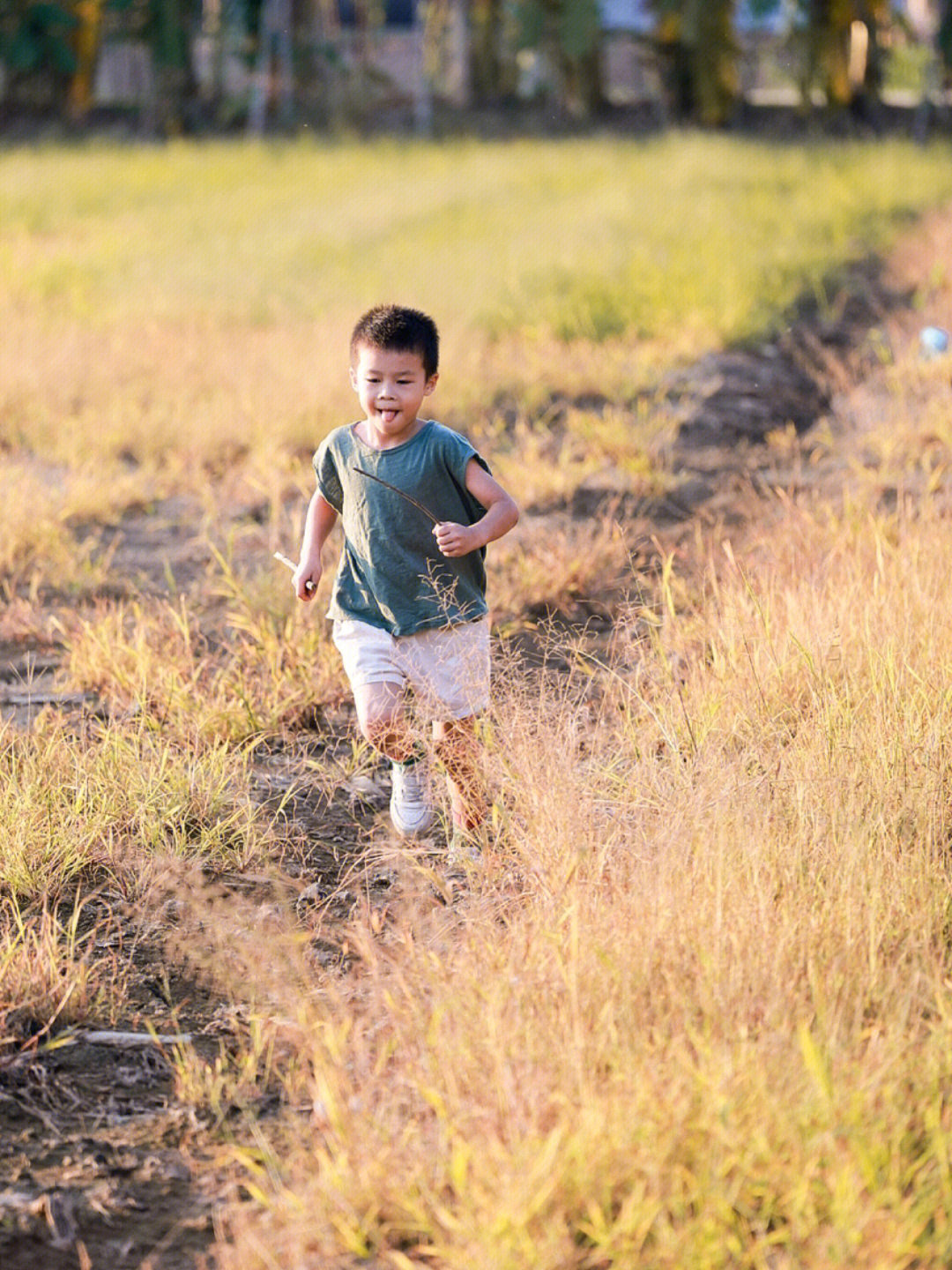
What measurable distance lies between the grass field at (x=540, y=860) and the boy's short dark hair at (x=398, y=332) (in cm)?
74

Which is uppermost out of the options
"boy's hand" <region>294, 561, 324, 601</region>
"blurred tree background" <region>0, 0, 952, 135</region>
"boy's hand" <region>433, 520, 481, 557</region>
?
A: "blurred tree background" <region>0, 0, 952, 135</region>

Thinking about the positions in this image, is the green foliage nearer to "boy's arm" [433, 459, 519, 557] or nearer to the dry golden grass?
"boy's arm" [433, 459, 519, 557]

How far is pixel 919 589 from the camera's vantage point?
366cm

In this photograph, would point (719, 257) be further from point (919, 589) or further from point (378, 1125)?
point (378, 1125)

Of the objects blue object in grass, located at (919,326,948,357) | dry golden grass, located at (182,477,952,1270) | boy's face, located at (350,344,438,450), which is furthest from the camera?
blue object in grass, located at (919,326,948,357)

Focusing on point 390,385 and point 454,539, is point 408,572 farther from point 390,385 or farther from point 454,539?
point 390,385

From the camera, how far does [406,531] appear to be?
10.6 ft

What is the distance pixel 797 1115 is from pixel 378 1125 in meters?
0.56

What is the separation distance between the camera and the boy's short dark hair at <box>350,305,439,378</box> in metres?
3.08

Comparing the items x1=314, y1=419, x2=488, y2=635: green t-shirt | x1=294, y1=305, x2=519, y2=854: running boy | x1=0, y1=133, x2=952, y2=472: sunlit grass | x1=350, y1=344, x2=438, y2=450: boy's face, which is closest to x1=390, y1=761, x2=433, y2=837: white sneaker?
x1=294, y1=305, x2=519, y2=854: running boy

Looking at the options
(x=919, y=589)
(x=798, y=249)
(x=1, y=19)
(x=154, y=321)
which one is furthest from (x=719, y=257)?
(x=1, y=19)

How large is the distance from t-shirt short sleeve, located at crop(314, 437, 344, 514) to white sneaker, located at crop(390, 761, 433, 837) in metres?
0.61

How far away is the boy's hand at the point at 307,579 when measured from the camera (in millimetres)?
3285

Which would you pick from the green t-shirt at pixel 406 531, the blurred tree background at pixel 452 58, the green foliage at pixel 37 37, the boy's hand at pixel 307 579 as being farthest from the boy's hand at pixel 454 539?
the green foliage at pixel 37 37
